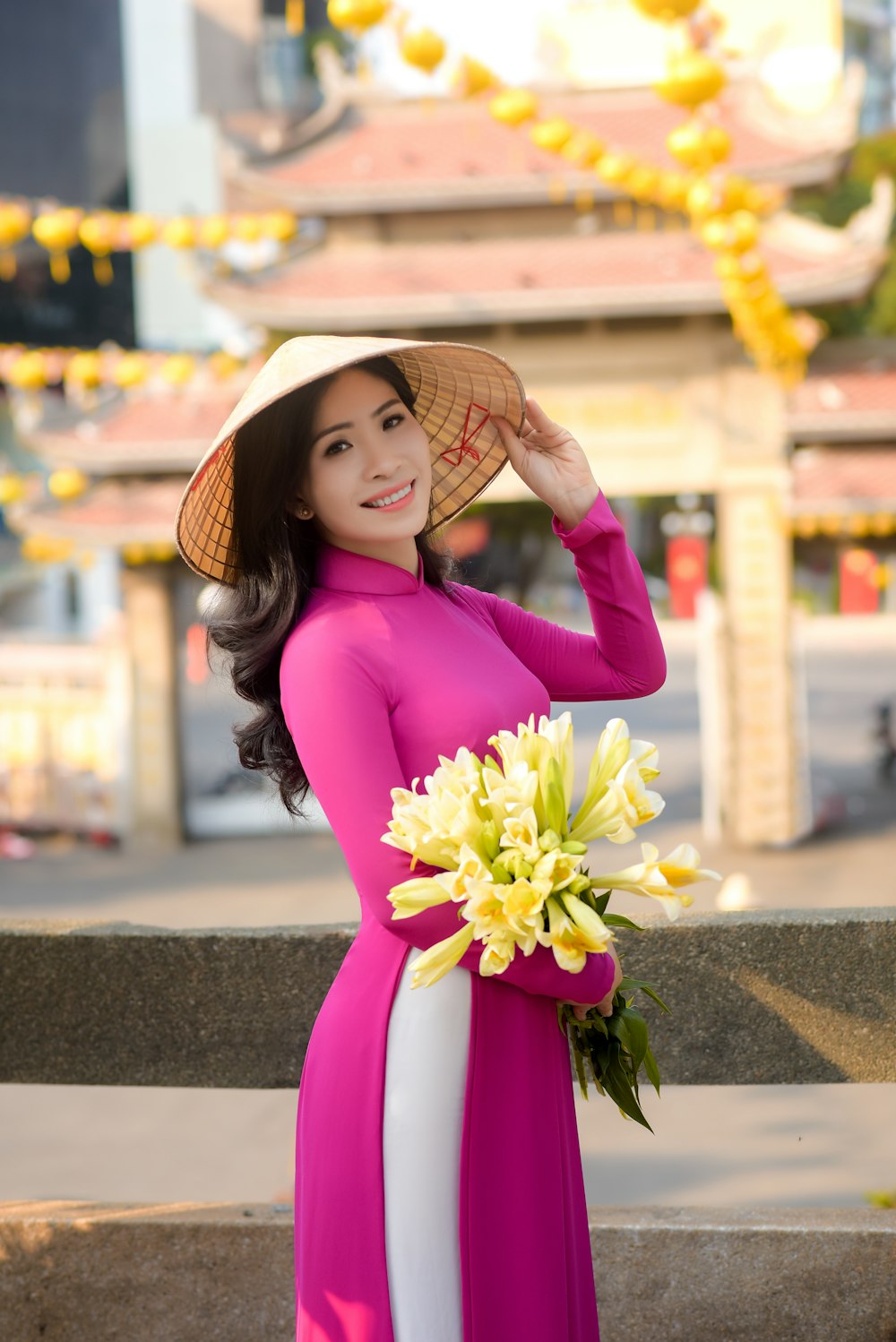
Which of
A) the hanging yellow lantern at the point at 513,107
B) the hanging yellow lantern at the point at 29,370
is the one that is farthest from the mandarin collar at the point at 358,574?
the hanging yellow lantern at the point at 29,370

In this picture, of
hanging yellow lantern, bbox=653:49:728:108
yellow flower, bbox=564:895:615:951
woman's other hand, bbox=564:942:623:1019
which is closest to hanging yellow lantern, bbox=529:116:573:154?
hanging yellow lantern, bbox=653:49:728:108

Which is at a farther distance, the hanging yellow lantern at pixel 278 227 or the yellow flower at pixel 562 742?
the hanging yellow lantern at pixel 278 227

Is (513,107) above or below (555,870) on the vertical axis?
above

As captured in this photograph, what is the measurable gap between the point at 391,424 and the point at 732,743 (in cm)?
820

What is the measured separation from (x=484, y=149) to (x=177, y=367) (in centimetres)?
288

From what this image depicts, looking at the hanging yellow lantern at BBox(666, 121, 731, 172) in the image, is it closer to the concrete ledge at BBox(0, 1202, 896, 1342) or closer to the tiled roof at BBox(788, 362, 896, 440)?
the concrete ledge at BBox(0, 1202, 896, 1342)

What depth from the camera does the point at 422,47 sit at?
429 cm

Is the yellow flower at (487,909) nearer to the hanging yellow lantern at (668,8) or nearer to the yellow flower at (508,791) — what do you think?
the yellow flower at (508,791)

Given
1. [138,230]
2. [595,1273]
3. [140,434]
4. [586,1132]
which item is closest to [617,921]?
[595,1273]

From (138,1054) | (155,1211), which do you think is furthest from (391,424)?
(155,1211)

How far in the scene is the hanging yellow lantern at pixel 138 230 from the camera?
22.0 ft

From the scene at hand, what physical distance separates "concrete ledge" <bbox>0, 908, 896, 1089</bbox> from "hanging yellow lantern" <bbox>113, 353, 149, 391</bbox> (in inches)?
265

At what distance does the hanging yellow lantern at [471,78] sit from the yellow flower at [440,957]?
3932 mm

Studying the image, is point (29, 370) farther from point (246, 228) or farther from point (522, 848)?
point (522, 848)
